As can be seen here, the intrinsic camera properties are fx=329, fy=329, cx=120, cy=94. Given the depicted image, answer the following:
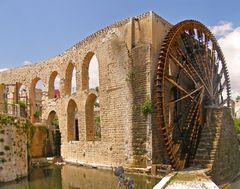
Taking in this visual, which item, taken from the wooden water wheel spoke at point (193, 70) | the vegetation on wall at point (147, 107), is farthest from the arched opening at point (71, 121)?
the wooden water wheel spoke at point (193, 70)

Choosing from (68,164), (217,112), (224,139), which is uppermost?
(217,112)

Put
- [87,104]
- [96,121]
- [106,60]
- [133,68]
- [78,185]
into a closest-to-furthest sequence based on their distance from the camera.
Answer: [78,185] → [133,68] → [106,60] → [87,104] → [96,121]

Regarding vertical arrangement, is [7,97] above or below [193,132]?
above

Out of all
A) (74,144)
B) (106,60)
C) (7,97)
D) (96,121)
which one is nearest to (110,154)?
(74,144)

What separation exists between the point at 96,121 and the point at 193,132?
10.5 metres

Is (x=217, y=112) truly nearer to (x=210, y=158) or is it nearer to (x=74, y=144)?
(x=210, y=158)

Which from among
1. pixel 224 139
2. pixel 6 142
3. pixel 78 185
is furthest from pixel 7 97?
pixel 224 139

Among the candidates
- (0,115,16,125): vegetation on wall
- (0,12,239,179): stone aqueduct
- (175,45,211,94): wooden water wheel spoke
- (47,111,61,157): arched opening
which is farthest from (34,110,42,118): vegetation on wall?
(175,45,211,94): wooden water wheel spoke

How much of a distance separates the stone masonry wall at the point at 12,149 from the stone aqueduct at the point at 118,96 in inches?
144

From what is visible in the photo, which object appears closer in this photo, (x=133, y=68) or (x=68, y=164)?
(x=133, y=68)

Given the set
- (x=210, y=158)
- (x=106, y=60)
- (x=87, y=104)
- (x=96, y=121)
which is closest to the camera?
(x=210, y=158)

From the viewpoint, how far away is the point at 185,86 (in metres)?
14.6

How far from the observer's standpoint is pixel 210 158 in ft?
35.8

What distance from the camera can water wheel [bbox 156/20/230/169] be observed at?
467 inches
